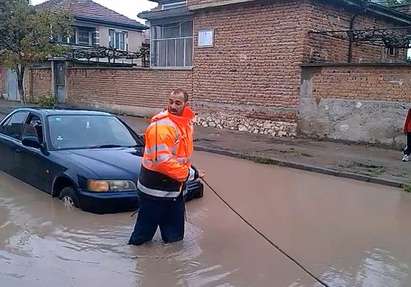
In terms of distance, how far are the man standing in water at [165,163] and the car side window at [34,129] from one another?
2613 mm

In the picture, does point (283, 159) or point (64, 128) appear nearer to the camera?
point (64, 128)

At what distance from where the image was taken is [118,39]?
34.9 m

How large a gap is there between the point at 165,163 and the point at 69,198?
197 cm

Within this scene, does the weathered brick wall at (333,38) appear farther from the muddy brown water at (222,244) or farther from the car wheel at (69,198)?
the car wheel at (69,198)

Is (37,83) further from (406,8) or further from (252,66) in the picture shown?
(406,8)

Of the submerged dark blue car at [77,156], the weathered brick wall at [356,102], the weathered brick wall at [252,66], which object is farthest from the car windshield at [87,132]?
the weathered brick wall at [252,66]

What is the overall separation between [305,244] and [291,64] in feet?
31.2

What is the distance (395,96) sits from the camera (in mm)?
11914

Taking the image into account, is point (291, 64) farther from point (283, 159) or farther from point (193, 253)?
point (193, 253)

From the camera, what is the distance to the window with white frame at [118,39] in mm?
34438

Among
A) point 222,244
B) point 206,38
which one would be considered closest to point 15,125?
point 222,244

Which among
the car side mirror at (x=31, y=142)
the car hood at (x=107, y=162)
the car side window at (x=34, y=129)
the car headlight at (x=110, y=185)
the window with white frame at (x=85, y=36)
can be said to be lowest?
the car headlight at (x=110, y=185)

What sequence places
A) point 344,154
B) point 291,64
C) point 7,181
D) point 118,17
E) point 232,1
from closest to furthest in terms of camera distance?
point 7,181, point 344,154, point 291,64, point 232,1, point 118,17

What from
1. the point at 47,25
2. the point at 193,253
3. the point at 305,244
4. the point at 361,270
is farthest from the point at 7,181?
the point at 47,25
